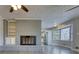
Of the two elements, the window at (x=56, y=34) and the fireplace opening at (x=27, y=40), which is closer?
the fireplace opening at (x=27, y=40)

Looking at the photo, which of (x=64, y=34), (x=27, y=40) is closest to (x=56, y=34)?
(x=64, y=34)

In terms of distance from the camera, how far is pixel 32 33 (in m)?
10.1

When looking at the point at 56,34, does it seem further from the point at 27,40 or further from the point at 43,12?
the point at 43,12

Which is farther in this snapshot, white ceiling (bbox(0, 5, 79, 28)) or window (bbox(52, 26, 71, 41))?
window (bbox(52, 26, 71, 41))

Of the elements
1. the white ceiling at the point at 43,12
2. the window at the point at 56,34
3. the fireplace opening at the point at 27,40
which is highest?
the white ceiling at the point at 43,12

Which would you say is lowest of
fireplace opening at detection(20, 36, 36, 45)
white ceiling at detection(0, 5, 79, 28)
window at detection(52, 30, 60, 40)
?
fireplace opening at detection(20, 36, 36, 45)

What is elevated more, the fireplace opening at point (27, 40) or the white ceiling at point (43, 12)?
the white ceiling at point (43, 12)

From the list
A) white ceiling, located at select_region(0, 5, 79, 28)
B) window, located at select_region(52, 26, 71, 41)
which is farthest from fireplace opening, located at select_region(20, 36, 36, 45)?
window, located at select_region(52, 26, 71, 41)

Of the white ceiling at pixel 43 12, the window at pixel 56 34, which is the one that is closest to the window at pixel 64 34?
the window at pixel 56 34

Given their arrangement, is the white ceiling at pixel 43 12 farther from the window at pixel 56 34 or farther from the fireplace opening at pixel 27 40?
the window at pixel 56 34

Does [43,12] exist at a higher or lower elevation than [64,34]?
higher

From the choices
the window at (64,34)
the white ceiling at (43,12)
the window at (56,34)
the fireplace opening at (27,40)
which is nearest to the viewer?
the white ceiling at (43,12)

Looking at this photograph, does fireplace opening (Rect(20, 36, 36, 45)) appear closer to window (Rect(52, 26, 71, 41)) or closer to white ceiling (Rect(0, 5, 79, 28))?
white ceiling (Rect(0, 5, 79, 28))
